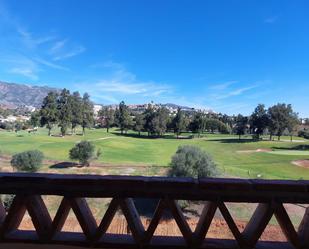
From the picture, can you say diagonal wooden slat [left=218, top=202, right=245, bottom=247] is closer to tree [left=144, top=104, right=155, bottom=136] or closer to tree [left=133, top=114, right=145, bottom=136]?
tree [left=144, top=104, right=155, bottom=136]

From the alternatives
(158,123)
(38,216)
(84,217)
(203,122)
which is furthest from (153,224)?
(203,122)

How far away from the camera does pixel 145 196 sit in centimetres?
244

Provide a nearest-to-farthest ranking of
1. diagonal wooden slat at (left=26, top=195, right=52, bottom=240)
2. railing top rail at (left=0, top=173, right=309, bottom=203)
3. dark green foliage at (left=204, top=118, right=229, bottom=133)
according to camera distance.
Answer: railing top rail at (left=0, top=173, right=309, bottom=203)
diagonal wooden slat at (left=26, top=195, right=52, bottom=240)
dark green foliage at (left=204, top=118, right=229, bottom=133)

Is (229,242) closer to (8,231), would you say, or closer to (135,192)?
(135,192)

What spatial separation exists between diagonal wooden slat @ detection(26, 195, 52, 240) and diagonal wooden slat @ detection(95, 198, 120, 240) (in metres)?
0.45

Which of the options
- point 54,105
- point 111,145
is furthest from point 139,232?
point 54,105

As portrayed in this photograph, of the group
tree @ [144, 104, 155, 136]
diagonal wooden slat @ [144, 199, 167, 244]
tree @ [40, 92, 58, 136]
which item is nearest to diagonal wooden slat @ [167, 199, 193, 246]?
diagonal wooden slat @ [144, 199, 167, 244]

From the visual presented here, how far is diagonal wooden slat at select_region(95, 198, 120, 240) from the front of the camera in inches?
97.7

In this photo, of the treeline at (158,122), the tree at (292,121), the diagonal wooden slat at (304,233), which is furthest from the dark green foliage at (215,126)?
the diagonal wooden slat at (304,233)

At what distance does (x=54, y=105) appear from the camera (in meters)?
78.6

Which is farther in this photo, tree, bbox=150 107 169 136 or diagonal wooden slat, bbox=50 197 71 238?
tree, bbox=150 107 169 136

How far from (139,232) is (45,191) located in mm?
853

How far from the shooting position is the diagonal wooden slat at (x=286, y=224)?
7.93ft

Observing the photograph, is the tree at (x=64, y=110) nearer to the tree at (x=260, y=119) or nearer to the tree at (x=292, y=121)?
the tree at (x=260, y=119)
